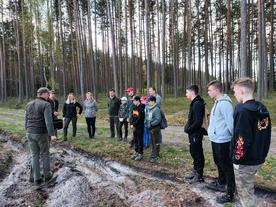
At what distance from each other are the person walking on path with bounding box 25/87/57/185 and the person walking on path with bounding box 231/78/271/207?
13.4ft

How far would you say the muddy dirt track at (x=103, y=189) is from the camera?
181 inches

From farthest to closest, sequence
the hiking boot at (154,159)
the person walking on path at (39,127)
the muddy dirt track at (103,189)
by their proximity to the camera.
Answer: the hiking boot at (154,159), the person walking on path at (39,127), the muddy dirt track at (103,189)

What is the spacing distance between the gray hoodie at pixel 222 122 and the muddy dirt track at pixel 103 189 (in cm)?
119

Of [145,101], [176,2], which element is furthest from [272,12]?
[145,101]

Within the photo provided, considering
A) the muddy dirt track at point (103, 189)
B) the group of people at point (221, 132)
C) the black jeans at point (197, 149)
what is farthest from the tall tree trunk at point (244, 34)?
the black jeans at point (197, 149)

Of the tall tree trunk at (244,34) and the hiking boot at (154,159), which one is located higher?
the tall tree trunk at (244,34)

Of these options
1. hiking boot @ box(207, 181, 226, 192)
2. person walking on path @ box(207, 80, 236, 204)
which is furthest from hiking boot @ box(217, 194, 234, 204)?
hiking boot @ box(207, 181, 226, 192)

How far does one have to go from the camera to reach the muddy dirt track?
459cm

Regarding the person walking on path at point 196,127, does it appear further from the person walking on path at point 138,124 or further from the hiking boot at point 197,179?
the person walking on path at point 138,124

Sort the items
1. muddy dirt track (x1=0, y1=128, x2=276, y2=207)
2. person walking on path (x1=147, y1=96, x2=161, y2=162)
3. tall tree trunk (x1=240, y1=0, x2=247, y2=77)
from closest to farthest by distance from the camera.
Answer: muddy dirt track (x1=0, y1=128, x2=276, y2=207)
person walking on path (x1=147, y1=96, x2=161, y2=162)
tall tree trunk (x1=240, y1=0, x2=247, y2=77)

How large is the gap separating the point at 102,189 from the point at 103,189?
2 cm

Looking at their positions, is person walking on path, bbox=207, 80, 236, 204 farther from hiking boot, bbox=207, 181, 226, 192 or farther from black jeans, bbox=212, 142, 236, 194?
hiking boot, bbox=207, 181, 226, 192

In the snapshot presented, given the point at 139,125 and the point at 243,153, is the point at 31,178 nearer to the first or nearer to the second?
the point at 139,125

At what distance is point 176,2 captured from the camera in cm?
2728
